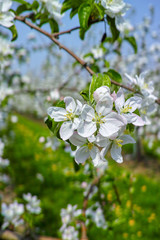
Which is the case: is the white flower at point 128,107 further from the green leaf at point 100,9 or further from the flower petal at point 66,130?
the green leaf at point 100,9

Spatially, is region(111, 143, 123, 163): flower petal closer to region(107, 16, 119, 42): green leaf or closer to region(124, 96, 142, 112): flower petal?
region(124, 96, 142, 112): flower petal

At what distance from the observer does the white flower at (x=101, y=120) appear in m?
0.72

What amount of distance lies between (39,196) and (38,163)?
1.36m

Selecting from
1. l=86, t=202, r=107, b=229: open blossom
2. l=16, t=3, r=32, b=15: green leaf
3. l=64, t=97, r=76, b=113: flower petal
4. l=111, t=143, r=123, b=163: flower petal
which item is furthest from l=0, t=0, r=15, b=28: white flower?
l=86, t=202, r=107, b=229: open blossom

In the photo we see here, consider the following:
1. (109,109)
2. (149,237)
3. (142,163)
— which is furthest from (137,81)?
(142,163)

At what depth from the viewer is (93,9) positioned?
3.42ft

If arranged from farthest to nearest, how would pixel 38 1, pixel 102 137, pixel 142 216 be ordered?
pixel 142 216 < pixel 38 1 < pixel 102 137

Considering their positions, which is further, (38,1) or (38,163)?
(38,163)

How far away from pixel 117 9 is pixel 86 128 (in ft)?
1.97

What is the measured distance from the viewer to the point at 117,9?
100 cm

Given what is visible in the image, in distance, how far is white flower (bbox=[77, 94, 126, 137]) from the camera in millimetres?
719

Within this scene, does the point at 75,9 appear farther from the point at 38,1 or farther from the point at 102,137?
the point at 102,137

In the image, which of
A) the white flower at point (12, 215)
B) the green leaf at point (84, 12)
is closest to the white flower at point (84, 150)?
the green leaf at point (84, 12)

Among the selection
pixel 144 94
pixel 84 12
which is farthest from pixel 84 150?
pixel 84 12
